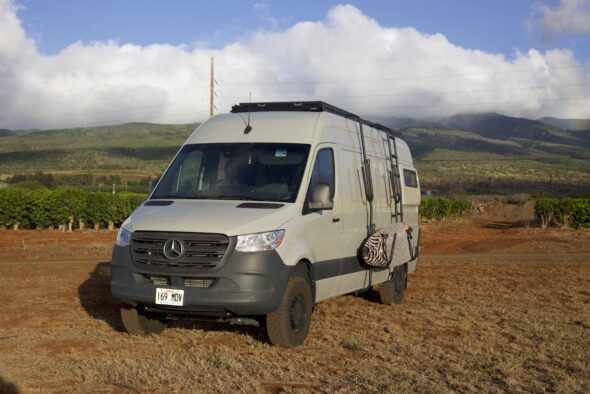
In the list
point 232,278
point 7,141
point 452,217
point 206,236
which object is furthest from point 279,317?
point 7,141

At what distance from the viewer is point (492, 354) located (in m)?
7.38

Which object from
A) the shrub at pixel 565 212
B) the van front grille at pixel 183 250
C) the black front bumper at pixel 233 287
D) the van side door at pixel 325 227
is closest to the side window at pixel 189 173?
the van front grille at pixel 183 250

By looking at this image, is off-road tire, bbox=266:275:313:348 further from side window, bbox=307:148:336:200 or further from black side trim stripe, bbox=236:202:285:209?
side window, bbox=307:148:336:200

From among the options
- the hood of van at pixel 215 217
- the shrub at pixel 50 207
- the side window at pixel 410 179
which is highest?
the side window at pixel 410 179

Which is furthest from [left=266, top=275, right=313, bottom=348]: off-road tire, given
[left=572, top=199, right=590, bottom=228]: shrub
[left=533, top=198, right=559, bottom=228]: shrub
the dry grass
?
[left=533, top=198, right=559, bottom=228]: shrub

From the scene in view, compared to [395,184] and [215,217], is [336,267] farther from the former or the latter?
[395,184]

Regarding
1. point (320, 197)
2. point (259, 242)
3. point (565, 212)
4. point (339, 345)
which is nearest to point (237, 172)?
point (320, 197)

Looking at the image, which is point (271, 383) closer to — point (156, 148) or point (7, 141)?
point (156, 148)

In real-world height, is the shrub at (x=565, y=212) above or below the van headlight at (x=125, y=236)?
below

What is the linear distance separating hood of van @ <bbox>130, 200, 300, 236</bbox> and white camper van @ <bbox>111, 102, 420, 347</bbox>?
0.04 feet

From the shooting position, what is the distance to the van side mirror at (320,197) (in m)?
7.75

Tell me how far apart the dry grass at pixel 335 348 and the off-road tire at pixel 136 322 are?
138 millimetres

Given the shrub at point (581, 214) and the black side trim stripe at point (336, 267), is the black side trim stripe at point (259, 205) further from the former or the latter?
the shrub at point (581, 214)

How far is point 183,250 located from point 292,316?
57.5 inches
